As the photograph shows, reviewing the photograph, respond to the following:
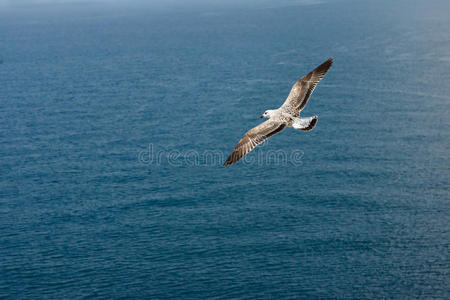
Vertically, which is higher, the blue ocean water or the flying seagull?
the flying seagull

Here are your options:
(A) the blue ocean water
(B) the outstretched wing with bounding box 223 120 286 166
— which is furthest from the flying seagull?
(A) the blue ocean water

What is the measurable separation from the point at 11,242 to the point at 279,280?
7602cm

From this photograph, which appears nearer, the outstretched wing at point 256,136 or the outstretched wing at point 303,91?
the outstretched wing at point 256,136

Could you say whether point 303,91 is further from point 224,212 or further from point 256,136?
point 224,212

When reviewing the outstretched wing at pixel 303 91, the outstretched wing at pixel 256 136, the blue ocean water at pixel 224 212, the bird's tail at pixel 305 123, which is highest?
the outstretched wing at pixel 303 91

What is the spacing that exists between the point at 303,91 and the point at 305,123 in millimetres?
4857

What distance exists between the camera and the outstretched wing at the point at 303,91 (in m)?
37.5

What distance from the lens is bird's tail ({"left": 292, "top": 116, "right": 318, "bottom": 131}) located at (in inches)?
1322

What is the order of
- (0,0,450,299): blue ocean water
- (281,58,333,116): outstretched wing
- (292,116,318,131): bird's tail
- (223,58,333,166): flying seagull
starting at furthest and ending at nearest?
1. (0,0,450,299): blue ocean water
2. (281,58,333,116): outstretched wing
3. (223,58,333,166): flying seagull
4. (292,116,318,131): bird's tail

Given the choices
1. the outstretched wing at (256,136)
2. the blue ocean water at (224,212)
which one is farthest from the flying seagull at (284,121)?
the blue ocean water at (224,212)

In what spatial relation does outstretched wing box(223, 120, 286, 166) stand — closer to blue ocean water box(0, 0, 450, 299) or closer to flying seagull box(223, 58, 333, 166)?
flying seagull box(223, 58, 333, 166)

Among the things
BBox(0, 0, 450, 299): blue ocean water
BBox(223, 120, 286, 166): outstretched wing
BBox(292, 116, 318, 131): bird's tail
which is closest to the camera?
BBox(292, 116, 318, 131): bird's tail

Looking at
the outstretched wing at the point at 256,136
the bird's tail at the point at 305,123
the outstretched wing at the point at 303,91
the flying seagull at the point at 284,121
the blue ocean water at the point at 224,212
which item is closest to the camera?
the bird's tail at the point at 305,123

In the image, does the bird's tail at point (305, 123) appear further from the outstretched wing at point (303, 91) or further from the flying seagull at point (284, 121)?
the outstretched wing at point (303, 91)
